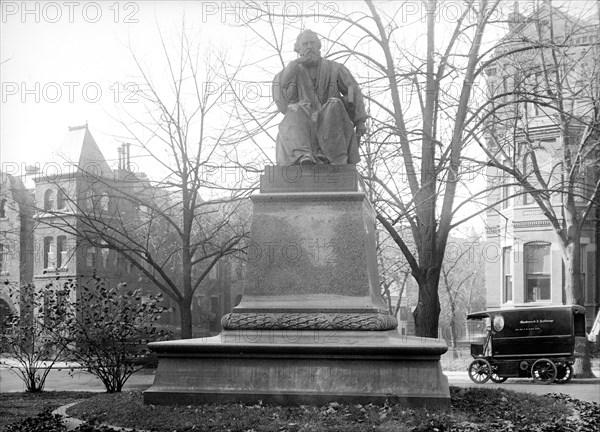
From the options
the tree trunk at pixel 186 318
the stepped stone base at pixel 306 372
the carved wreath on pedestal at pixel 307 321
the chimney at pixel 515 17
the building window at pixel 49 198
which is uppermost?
the chimney at pixel 515 17

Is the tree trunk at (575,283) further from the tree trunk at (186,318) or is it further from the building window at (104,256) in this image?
the building window at (104,256)

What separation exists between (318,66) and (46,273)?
42.9 meters

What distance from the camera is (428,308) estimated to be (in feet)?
57.9

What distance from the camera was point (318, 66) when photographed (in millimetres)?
11055

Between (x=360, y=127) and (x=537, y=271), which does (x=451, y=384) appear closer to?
(x=360, y=127)

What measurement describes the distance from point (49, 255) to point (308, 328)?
145ft

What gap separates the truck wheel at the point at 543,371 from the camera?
25094 mm

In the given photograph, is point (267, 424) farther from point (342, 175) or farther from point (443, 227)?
point (443, 227)

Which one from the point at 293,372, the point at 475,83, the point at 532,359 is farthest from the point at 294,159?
the point at 532,359

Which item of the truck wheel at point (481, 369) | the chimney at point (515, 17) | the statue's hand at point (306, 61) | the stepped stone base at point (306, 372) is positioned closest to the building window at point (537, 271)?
the truck wheel at point (481, 369)

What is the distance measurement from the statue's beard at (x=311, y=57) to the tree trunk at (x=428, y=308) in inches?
308

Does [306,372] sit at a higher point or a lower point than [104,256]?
lower

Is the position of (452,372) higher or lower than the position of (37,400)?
lower

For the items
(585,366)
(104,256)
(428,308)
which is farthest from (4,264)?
(428,308)
